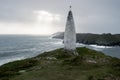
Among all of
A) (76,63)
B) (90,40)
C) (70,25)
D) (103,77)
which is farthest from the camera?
(90,40)

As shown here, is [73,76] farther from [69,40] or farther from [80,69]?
[69,40]

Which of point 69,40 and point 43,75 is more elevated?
point 69,40

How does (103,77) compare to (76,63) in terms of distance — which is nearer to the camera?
(103,77)

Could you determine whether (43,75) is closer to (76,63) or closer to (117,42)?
(76,63)

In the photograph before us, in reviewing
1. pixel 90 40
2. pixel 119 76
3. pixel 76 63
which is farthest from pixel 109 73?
pixel 90 40

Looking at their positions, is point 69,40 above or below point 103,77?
above

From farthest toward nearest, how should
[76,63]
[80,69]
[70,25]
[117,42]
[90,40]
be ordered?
[90,40] < [117,42] < [70,25] < [76,63] < [80,69]

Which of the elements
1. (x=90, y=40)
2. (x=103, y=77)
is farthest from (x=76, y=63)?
(x=90, y=40)

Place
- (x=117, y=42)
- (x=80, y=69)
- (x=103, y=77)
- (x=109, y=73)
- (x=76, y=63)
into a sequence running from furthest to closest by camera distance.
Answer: (x=117, y=42)
(x=76, y=63)
(x=80, y=69)
(x=109, y=73)
(x=103, y=77)

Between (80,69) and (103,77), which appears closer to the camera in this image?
(103,77)

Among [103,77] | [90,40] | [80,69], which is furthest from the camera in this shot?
[90,40]
